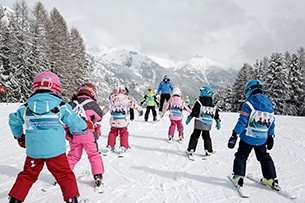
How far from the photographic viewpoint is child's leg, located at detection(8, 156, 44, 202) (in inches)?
135

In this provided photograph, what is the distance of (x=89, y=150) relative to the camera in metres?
4.70

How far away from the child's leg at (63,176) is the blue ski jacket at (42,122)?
99 mm

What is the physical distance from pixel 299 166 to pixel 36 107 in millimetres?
6064

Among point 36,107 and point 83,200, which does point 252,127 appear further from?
point 36,107

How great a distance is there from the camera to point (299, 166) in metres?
6.10

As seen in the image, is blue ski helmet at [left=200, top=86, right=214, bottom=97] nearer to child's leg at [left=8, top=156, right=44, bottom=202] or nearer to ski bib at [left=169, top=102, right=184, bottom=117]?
ski bib at [left=169, top=102, right=184, bottom=117]

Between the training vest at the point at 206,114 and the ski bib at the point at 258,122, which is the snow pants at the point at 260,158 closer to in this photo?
the ski bib at the point at 258,122

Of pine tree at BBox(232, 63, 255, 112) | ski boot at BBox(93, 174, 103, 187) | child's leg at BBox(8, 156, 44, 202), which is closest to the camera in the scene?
child's leg at BBox(8, 156, 44, 202)

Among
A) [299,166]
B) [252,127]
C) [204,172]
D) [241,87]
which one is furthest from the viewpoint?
[241,87]

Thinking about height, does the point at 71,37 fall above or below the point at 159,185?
above

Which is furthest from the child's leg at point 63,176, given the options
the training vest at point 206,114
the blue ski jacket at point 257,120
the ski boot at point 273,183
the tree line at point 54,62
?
the tree line at point 54,62

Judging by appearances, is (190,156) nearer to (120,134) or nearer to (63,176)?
(120,134)

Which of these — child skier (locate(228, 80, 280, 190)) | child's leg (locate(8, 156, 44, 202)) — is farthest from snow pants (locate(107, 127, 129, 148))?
child's leg (locate(8, 156, 44, 202))

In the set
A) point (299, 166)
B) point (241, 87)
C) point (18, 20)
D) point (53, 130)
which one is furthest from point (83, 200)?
point (241, 87)
